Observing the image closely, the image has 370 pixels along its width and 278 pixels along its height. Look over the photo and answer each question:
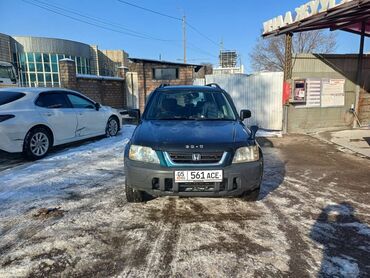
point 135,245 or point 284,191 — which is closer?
point 135,245

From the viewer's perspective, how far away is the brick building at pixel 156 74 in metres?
15.7

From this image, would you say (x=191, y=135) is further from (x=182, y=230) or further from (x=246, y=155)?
(x=182, y=230)

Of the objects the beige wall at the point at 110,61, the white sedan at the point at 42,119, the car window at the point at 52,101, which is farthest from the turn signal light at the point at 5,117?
the beige wall at the point at 110,61

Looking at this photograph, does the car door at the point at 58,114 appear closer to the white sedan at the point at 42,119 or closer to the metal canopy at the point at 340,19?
the white sedan at the point at 42,119

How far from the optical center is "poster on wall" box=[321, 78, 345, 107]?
33.9 ft

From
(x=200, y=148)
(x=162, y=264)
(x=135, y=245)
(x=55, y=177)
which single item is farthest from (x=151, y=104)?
(x=162, y=264)

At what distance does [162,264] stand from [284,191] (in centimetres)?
263

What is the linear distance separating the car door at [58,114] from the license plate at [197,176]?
4666 mm

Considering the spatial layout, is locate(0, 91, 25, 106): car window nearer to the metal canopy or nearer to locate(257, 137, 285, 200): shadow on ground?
locate(257, 137, 285, 200): shadow on ground

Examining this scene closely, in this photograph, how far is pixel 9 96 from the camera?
6.46m

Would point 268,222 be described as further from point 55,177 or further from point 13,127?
point 13,127

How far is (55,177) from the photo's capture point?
5309mm

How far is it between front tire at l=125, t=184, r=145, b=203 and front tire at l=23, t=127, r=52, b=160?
346 centimetres

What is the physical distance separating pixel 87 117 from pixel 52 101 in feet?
3.64
